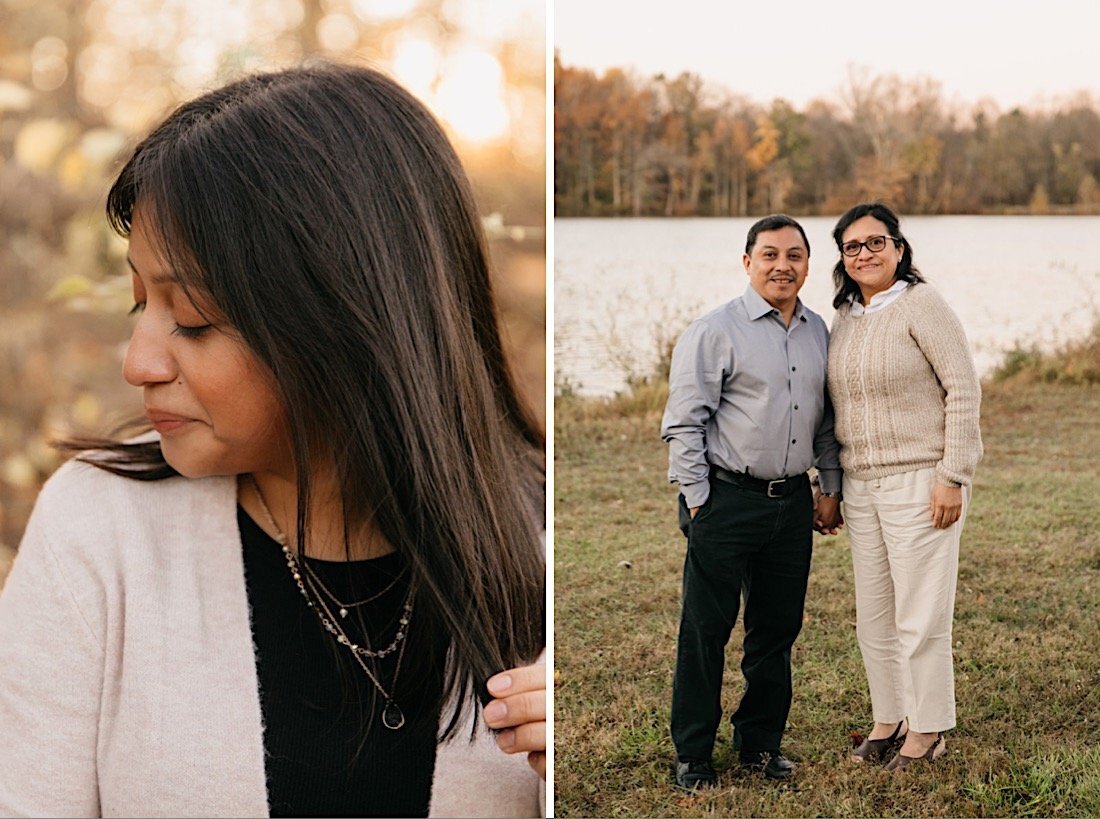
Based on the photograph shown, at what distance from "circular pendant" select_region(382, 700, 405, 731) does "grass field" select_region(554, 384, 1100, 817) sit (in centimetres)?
79

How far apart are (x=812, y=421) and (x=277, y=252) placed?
46.6 inches

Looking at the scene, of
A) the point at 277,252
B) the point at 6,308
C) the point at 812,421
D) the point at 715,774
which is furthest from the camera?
the point at 6,308

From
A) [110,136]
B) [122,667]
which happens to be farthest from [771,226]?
[110,136]

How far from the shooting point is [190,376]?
4.98ft

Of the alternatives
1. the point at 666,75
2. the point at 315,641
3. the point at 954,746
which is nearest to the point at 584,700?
the point at 954,746

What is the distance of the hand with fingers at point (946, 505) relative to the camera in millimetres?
2252

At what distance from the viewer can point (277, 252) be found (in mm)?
1486

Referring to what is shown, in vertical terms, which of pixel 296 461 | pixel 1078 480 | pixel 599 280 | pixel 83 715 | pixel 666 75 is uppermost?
pixel 666 75

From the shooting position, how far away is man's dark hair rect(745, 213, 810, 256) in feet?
7.49

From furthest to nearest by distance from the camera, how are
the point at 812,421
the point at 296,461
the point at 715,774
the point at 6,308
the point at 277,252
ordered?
the point at 6,308, the point at 715,774, the point at 812,421, the point at 296,461, the point at 277,252

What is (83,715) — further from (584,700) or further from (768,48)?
(768,48)

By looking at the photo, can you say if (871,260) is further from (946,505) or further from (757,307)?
(946,505)

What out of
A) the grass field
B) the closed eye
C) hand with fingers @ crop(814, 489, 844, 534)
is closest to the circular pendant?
the closed eye

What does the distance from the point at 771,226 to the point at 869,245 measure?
0.19m
